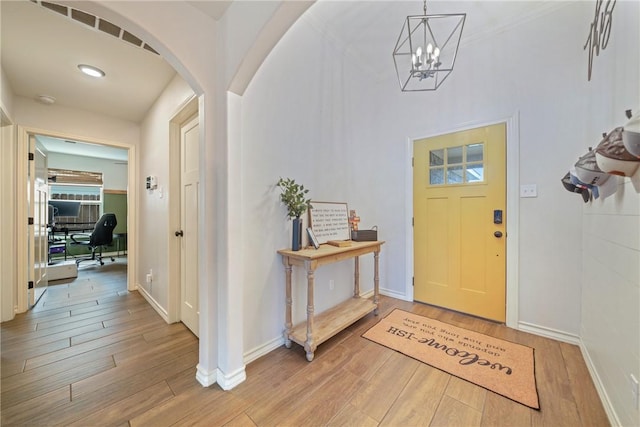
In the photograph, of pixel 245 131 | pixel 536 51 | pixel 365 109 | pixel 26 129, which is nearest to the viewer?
pixel 245 131

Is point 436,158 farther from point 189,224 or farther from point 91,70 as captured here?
point 91,70

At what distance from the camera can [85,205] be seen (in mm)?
6254

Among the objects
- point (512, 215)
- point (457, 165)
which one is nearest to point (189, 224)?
point (457, 165)

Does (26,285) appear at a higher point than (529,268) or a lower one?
lower

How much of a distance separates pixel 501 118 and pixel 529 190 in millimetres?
763

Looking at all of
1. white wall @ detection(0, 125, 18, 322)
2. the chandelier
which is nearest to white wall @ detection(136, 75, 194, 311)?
white wall @ detection(0, 125, 18, 322)

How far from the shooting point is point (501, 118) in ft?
7.87

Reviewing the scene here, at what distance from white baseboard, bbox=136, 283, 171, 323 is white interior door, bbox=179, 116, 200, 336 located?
208 millimetres

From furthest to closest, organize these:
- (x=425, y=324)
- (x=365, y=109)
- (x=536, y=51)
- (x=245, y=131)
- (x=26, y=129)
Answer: (x=365, y=109)
(x=26, y=129)
(x=425, y=324)
(x=536, y=51)
(x=245, y=131)

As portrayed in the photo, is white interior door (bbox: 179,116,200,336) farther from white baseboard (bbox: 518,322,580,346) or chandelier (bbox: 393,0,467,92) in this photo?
white baseboard (bbox: 518,322,580,346)

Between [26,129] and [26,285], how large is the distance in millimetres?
1794

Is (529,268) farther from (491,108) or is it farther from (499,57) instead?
(499,57)

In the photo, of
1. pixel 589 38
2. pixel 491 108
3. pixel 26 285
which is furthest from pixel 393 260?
pixel 26 285

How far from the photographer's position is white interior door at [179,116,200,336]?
2258mm
